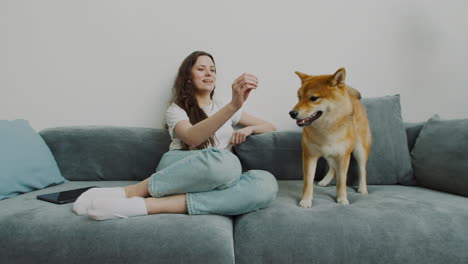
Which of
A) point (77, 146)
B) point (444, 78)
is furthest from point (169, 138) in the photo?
point (444, 78)

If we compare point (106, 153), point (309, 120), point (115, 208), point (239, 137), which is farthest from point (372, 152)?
point (106, 153)

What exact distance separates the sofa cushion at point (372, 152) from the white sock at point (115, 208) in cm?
72

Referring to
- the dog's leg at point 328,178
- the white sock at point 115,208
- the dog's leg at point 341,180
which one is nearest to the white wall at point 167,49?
the dog's leg at point 328,178

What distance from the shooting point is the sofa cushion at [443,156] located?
1330 mm

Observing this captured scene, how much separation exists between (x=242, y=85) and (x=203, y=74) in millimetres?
546

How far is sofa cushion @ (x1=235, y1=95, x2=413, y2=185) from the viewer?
5.21 feet

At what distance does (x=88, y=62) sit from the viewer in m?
1.89

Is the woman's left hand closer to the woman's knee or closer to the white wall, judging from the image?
the white wall

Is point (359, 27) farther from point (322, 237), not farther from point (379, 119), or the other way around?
point (322, 237)

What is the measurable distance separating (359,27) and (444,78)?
0.68 metres

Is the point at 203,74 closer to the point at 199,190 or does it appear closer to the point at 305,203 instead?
the point at 199,190

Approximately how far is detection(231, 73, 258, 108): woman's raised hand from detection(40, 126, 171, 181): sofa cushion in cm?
69

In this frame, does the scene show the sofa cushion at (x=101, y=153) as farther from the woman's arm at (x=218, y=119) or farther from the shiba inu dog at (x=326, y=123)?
the shiba inu dog at (x=326, y=123)

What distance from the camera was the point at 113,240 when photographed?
0.94 meters
